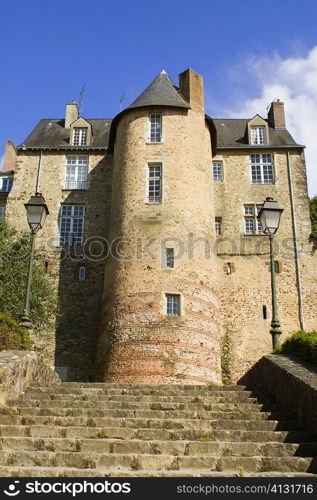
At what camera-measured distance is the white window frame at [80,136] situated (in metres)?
28.1

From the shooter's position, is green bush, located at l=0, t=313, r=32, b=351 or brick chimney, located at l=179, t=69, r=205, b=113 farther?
brick chimney, located at l=179, t=69, r=205, b=113

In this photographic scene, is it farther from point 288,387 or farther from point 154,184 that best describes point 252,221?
point 288,387

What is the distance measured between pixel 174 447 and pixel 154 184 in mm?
15514

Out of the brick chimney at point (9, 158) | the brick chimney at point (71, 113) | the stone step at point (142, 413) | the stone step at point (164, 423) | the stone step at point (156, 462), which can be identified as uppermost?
the brick chimney at point (71, 113)

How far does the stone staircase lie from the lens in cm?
666

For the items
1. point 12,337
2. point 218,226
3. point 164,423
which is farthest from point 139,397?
point 218,226

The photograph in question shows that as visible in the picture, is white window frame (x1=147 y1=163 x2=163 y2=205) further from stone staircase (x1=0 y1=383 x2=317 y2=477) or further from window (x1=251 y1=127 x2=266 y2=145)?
stone staircase (x1=0 y1=383 x2=317 y2=477)

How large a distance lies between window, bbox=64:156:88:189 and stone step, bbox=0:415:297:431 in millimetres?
19544

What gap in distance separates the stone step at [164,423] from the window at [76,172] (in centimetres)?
1954

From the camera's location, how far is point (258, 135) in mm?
28219

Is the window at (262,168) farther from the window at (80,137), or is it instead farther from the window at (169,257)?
the window at (169,257)

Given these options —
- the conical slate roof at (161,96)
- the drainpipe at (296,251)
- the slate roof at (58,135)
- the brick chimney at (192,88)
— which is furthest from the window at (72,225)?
the drainpipe at (296,251)

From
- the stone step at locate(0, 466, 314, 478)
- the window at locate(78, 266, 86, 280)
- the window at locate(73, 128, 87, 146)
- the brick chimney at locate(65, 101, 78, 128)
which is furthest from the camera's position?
the brick chimney at locate(65, 101, 78, 128)

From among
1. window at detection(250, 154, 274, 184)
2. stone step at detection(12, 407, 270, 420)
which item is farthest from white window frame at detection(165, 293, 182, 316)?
stone step at detection(12, 407, 270, 420)
